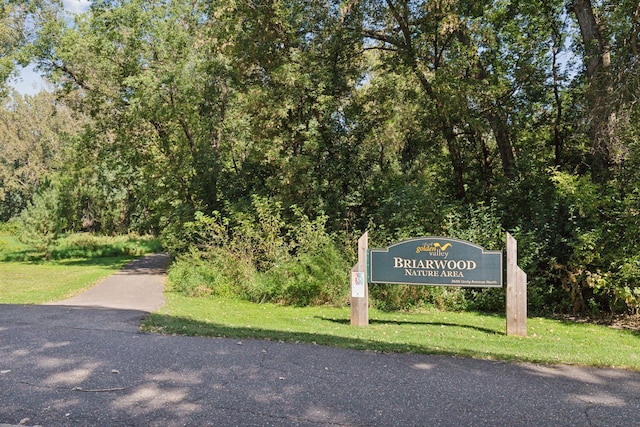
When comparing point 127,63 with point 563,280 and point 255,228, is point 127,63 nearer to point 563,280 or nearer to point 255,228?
point 255,228

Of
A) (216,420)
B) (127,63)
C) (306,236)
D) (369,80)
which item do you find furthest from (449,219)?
(127,63)

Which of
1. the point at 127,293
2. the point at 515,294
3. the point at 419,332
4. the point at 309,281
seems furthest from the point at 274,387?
the point at 127,293

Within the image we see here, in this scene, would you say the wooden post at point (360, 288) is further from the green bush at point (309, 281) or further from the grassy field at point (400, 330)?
the green bush at point (309, 281)

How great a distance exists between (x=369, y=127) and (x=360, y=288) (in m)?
9.31

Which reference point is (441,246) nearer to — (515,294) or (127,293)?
(515,294)

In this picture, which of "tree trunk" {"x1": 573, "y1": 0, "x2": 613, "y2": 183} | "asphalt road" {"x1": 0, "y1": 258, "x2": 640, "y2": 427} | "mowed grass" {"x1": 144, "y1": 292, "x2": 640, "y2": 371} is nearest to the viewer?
"asphalt road" {"x1": 0, "y1": 258, "x2": 640, "y2": 427}

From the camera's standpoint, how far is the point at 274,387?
182 inches

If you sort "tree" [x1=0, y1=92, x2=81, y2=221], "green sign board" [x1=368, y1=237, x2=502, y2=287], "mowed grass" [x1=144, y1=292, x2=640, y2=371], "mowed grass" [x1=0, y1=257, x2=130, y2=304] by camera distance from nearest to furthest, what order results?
"mowed grass" [x1=144, y1=292, x2=640, y2=371] → "green sign board" [x1=368, y1=237, x2=502, y2=287] → "mowed grass" [x1=0, y1=257, x2=130, y2=304] → "tree" [x1=0, y1=92, x2=81, y2=221]

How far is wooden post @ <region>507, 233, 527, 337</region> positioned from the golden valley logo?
3.42 ft

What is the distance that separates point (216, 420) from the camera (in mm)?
3807

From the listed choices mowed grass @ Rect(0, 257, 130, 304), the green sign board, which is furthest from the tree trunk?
mowed grass @ Rect(0, 257, 130, 304)

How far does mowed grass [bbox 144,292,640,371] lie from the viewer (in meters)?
6.52

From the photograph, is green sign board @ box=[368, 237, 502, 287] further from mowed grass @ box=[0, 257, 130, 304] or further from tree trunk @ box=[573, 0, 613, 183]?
mowed grass @ box=[0, 257, 130, 304]

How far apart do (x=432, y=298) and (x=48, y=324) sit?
808 centimetres
